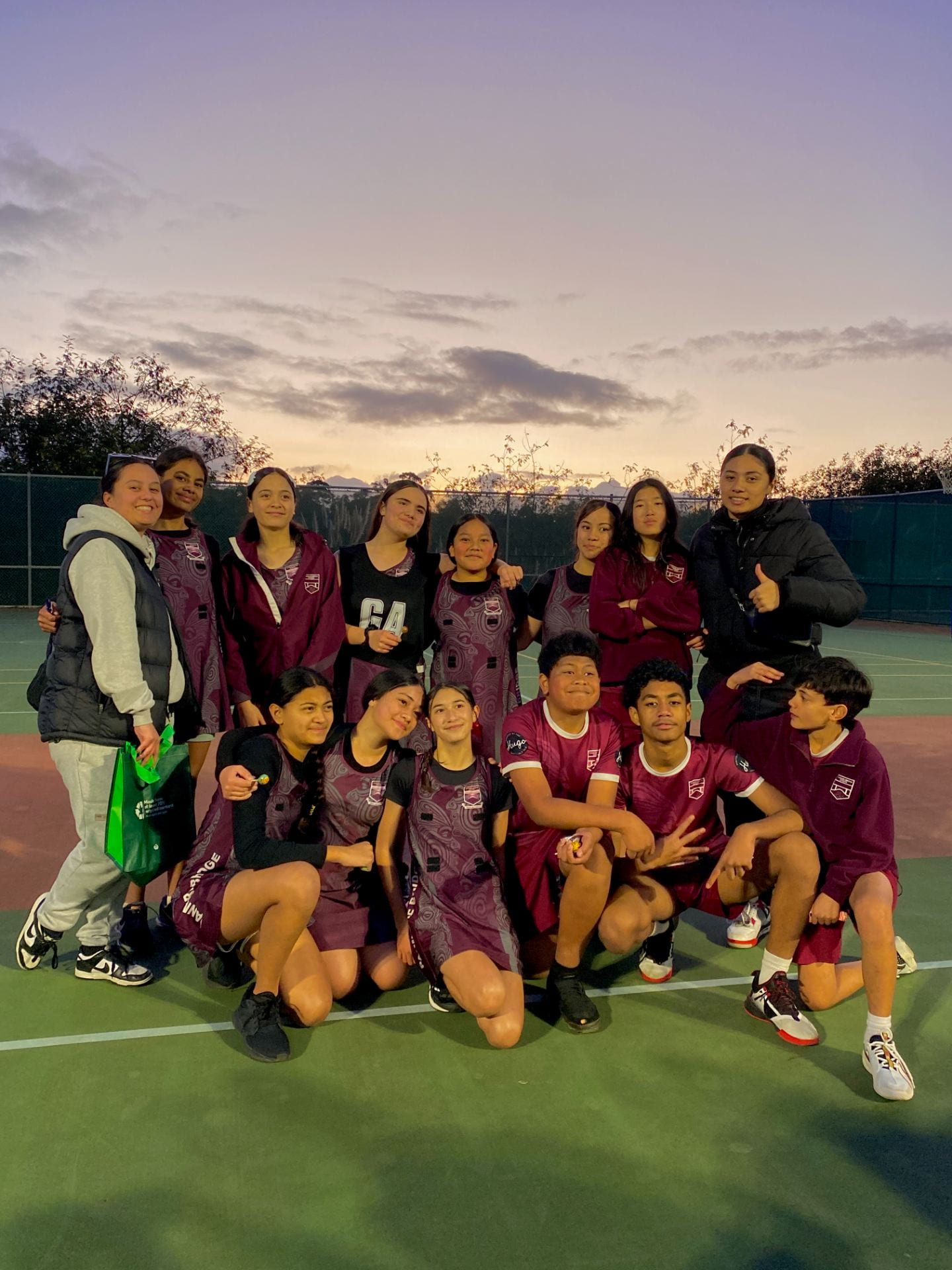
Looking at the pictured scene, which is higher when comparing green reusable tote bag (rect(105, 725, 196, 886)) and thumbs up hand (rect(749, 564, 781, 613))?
thumbs up hand (rect(749, 564, 781, 613))

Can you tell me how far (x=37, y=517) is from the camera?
19.7 meters

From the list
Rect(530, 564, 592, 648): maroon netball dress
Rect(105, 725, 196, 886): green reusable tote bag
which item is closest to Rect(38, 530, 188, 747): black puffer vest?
Rect(105, 725, 196, 886): green reusable tote bag

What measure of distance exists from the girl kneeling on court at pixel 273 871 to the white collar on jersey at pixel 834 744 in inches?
63.4

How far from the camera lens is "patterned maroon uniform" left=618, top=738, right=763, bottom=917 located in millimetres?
3604

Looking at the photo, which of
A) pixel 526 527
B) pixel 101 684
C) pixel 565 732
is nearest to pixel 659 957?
pixel 565 732

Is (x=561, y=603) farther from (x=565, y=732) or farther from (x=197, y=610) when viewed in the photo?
(x=197, y=610)

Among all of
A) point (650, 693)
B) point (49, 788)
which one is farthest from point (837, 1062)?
point (49, 788)

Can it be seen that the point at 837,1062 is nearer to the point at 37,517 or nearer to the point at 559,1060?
the point at 559,1060

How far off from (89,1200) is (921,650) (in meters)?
17.0

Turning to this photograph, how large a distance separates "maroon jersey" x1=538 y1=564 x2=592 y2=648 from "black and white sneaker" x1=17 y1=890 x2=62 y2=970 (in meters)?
2.26

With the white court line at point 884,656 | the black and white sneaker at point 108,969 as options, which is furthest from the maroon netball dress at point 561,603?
the white court line at point 884,656

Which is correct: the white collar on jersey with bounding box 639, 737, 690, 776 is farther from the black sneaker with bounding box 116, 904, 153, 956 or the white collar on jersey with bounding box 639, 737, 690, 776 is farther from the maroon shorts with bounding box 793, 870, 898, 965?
the black sneaker with bounding box 116, 904, 153, 956

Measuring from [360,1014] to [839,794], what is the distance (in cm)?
181

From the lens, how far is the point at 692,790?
11.9 feet
